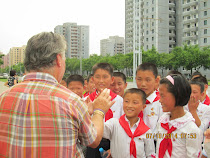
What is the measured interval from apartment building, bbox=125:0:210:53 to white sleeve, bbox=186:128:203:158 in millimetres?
48194

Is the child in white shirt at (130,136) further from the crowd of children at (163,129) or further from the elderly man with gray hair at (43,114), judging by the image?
the elderly man with gray hair at (43,114)

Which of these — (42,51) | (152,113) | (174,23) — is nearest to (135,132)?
(152,113)

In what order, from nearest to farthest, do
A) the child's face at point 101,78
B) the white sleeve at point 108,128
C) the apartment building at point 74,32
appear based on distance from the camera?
the white sleeve at point 108,128 < the child's face at point 101,78 < the apartment building at point 74,32

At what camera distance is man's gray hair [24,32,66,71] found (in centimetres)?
164

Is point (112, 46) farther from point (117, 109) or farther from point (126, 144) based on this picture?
point (126, 144)

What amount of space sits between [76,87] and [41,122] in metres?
2.71

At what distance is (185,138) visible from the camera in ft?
7.45

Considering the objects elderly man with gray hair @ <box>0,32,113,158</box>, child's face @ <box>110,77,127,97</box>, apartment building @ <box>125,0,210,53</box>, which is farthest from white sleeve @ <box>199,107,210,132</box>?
apartment building @ <box>125,0,210,53</box>

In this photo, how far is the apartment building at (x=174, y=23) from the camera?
4690 centimetres

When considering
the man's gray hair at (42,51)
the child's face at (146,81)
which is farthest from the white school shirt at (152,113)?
the man's gray hair at (42,51)

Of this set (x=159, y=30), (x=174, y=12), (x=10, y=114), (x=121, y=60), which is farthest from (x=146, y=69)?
(x=174, y=12)

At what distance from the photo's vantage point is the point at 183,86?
241 centimetres

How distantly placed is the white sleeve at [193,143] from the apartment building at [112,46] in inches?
4278

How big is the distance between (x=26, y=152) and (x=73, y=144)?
332 millimetres
